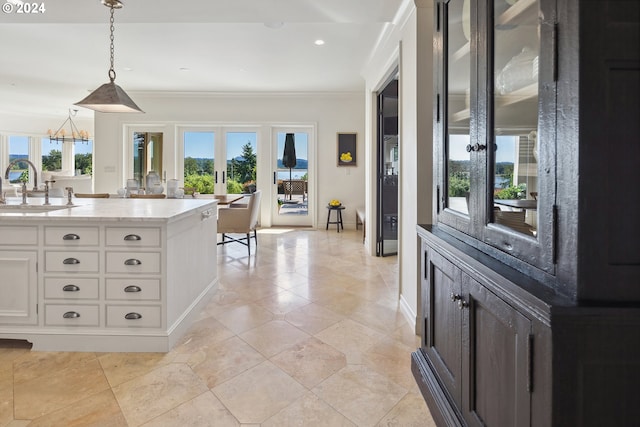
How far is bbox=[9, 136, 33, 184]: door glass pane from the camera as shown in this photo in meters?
10.6

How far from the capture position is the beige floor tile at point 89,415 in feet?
5.49

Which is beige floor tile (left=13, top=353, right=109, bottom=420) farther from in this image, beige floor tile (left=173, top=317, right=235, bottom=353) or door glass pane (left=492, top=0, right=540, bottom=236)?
door glass pane (left=492, top=0, right=540, bottom=236)

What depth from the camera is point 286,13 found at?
119 inches

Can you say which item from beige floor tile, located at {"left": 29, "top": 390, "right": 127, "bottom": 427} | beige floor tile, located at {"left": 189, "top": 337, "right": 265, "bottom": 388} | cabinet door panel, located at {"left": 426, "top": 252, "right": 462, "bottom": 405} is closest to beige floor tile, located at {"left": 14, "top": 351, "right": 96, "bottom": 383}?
beige floor tile, located at {"left": 29, "top": 390, "right": 127, "bottom": 427}

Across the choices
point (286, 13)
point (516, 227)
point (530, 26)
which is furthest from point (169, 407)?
point (286, 13)

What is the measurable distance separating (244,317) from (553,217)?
2528 mm

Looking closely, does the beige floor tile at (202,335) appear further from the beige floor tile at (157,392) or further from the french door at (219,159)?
the french door at (219,159)

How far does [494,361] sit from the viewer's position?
1102mm

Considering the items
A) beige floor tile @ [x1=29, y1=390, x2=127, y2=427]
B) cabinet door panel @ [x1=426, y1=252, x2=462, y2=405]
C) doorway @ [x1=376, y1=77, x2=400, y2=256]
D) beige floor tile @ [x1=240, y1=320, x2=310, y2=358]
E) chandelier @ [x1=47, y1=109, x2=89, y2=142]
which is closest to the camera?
cabinet door panel @ [x1=426, y1=252, x2=462, y2=405]

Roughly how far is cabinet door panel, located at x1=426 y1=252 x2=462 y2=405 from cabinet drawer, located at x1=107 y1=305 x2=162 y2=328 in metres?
1.70

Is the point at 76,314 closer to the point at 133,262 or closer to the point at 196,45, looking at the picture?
the point at 133,262

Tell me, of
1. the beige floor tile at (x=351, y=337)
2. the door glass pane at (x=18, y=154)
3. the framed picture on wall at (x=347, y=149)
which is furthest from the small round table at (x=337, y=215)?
the door glass pane at (x=18, y=154)

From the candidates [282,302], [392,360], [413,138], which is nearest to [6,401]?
[282,302]

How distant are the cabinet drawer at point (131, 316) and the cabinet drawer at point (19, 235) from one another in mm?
653
